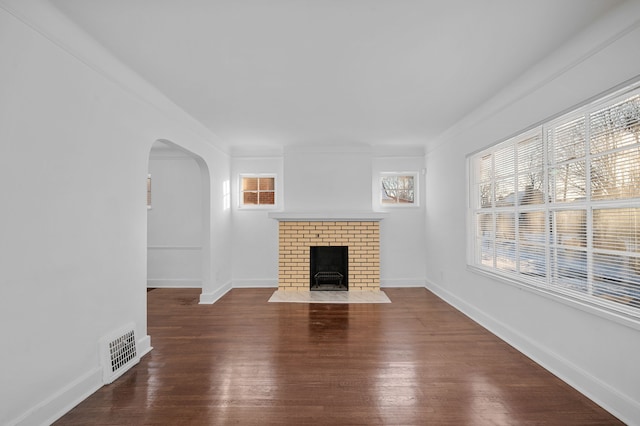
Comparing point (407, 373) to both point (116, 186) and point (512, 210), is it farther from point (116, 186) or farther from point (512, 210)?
point (116, 186)

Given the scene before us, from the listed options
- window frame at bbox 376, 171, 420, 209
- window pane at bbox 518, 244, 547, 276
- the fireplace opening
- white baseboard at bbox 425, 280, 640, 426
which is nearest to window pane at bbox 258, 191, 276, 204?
the fireplace opening

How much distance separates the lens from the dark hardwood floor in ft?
6.30

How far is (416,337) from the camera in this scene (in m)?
3.18

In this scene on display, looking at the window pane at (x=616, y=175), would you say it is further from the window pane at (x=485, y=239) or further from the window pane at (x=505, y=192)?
the window pane at (x=485, y=239)

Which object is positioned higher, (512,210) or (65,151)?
(65,151)

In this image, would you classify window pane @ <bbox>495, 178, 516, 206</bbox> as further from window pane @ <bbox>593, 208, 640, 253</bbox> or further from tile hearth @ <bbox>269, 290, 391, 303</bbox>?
tile hearth @ <bbox>269, 290, 391, 303</bbox>

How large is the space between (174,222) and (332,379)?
14.7ft

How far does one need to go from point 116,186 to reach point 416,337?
3362 millimetres

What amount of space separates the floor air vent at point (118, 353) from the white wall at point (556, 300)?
145 inches

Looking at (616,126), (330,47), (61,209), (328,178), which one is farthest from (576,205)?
(61,209)

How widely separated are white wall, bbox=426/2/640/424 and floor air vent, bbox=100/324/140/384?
3692mm

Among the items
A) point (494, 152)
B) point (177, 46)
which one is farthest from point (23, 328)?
point (494, 152)

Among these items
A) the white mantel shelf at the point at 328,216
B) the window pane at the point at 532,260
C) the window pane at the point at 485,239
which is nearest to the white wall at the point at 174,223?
the white mantel shelf at the point at 328,216

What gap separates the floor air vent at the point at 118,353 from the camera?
2.30 metres
